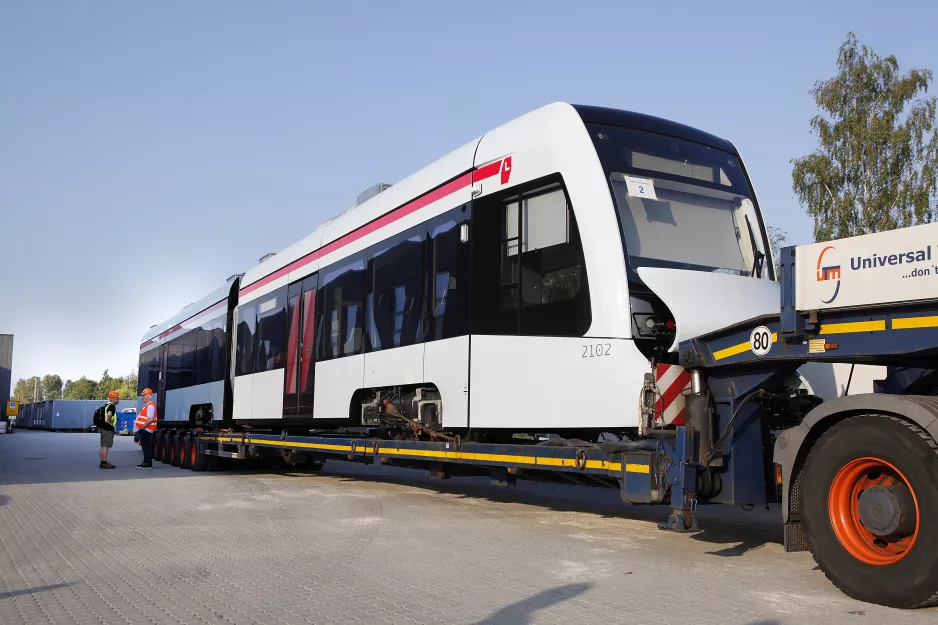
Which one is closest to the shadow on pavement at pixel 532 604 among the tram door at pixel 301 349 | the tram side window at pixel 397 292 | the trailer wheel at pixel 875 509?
the trailer wheel at pixel 875 509

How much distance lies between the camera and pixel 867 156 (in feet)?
97.0

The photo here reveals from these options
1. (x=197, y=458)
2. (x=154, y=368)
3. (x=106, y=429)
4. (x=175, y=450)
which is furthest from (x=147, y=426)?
(x=197, y=458)

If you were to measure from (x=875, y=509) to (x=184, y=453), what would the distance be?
16788 mm

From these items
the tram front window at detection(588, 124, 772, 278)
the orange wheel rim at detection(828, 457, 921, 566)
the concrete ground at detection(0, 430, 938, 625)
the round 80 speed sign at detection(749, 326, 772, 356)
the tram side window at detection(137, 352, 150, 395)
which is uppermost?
the tram front window at detection(588, 124, 772, 278)

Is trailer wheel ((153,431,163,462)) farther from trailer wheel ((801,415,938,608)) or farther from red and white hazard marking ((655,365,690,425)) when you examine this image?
trailer wheel ((801,415,938,608))

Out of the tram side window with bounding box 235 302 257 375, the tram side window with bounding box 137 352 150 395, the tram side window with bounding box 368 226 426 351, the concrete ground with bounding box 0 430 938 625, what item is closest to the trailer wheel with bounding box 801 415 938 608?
the concrete ground with bounding box 0 430 938 625

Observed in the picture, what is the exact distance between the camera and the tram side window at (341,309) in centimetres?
1125

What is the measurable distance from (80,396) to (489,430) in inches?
7171

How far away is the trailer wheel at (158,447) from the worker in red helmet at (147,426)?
0.48ft

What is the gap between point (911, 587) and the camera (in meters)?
4.81

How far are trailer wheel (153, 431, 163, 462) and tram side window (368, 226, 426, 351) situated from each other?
513 inches

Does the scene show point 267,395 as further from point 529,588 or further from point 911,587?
point 911,587

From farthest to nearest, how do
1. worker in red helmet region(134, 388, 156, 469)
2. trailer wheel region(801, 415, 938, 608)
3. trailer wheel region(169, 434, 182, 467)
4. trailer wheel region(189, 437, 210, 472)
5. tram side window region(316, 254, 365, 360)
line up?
worker in red helmet region(134, 388, 156, 469) < trailer wheel region(169, 434, 182, 467) < trailer wheel region(189, 437, 210, 472) < tram side window region(316, 254, 365, 360) < trailer wheel region(801, 415, 938, 608)

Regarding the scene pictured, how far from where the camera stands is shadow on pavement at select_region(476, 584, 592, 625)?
193 inches
